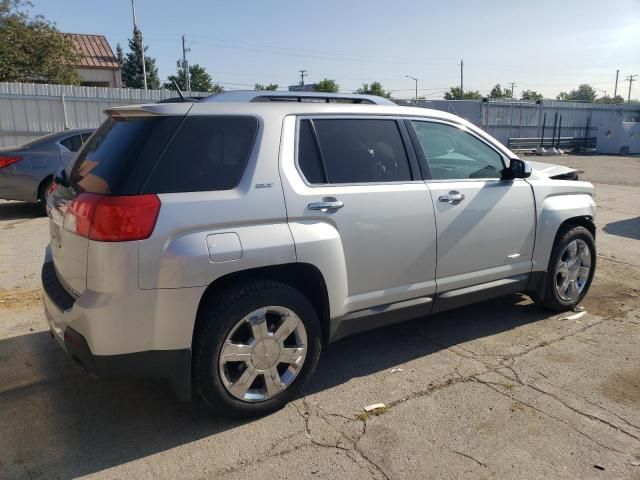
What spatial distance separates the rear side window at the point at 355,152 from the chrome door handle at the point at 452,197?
0.30 meters

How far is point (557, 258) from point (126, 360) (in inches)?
148

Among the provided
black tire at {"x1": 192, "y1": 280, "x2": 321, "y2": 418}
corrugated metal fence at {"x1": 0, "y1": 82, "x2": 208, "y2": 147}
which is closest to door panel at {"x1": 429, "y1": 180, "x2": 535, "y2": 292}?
black tire at {"x1": 192, "y1": 280, "x2": 321, "y2": 418}

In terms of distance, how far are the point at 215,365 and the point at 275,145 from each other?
1331mm

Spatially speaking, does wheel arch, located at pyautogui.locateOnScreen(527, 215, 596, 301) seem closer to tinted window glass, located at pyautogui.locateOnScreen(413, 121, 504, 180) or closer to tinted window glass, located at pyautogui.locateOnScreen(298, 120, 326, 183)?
tinted window glass, located at pyautogui.locateOnScreen(413, 121, 504, 180)

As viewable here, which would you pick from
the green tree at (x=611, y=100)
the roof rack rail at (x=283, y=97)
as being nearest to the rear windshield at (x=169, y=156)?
the roof rack rail at (x=283, y=97)

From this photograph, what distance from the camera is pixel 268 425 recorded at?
3209mm

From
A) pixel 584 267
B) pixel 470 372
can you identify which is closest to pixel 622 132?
pixel 584 267

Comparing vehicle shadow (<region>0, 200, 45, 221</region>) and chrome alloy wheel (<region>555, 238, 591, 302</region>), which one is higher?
chrome alloy wheel (<region>555, 238, 591, 302</region>)

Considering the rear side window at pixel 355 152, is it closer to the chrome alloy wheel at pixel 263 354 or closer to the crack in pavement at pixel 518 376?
the chrome alloy wheel at pixel 263 354

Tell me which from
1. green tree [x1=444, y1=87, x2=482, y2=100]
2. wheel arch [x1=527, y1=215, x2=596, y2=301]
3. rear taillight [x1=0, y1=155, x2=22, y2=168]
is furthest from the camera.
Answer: green tree [x1=444, y1=87, x2=482, y2=100]

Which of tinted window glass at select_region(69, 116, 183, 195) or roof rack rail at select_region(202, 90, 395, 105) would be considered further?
roof rack rail at select_region(202, 90, 395, 105)

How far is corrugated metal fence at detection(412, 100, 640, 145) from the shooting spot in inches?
1079

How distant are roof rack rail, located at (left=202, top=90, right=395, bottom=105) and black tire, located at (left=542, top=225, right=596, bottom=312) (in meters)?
2.21

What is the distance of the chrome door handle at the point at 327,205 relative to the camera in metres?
3.26
